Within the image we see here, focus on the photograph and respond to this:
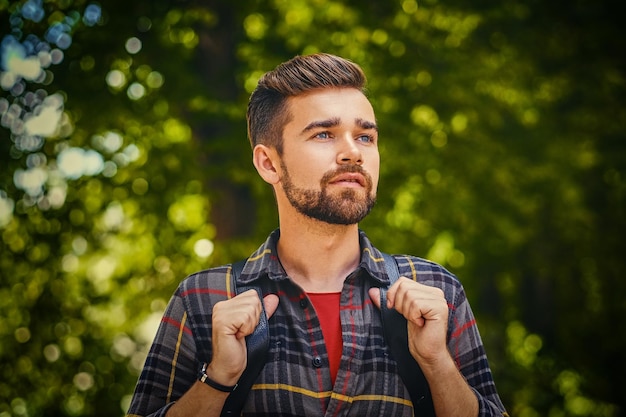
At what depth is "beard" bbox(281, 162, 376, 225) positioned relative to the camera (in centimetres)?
275

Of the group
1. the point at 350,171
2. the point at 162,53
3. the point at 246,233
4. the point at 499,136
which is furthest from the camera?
the point at 499,136

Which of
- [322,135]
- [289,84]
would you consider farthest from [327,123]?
[289,84]

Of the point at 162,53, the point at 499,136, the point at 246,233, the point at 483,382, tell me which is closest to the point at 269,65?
the point at 162,53

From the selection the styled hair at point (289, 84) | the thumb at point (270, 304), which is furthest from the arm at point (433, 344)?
the styled hair at point (289, 84)

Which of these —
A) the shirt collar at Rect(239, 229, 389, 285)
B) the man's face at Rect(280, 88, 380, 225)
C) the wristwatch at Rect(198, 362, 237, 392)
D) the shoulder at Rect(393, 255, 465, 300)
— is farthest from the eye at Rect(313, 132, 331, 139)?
the wristwatch at Rect(198, 362, 237, 392)

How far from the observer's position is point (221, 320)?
2.50 m

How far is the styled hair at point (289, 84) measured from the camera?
9.52ft

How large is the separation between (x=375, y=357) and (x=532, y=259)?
8.85 meters

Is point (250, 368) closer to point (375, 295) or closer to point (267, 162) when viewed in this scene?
point (375, 295)

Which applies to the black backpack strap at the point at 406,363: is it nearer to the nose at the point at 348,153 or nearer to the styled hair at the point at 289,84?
the nose at the point at 348,153

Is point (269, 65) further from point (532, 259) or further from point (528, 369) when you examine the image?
point (528, 369)

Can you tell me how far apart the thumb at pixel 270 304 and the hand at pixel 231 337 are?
118 millimetres

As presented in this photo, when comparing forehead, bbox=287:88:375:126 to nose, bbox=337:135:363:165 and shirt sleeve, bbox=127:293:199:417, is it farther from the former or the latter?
shirt sleeve, bbox=127:293:199:417

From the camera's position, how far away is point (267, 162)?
3.03 metres
